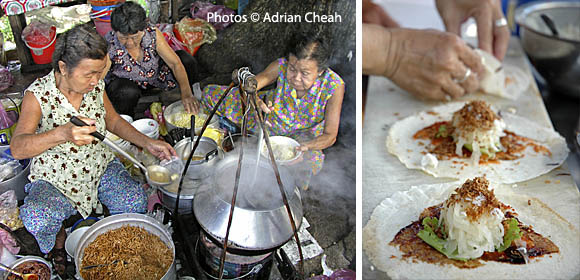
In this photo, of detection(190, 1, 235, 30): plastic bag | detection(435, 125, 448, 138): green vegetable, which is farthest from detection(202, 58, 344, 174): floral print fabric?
detection(435, 125, 448, 138): green vegetable

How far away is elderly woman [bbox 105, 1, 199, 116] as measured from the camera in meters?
1.43

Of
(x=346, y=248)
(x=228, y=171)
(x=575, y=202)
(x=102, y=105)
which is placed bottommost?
(x=575, y=202)

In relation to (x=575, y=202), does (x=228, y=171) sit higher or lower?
higher

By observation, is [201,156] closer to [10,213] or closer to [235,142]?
[235,142]

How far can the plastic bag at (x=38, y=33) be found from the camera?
1375 mm

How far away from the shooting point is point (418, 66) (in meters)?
2.94

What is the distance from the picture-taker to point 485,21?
3.34 meters

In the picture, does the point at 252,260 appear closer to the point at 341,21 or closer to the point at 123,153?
the point at 123,153

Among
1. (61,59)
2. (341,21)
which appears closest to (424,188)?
(341,21)

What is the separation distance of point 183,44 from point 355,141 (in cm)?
65

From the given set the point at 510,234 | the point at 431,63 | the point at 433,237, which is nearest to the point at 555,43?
the point at 431,63

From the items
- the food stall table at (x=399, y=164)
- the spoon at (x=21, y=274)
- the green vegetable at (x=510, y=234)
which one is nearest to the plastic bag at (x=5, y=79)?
the spoon at (x=21, y=274)

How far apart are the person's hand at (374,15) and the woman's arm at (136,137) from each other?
99.7 inches

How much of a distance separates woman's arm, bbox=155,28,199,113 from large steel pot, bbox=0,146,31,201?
51cm
